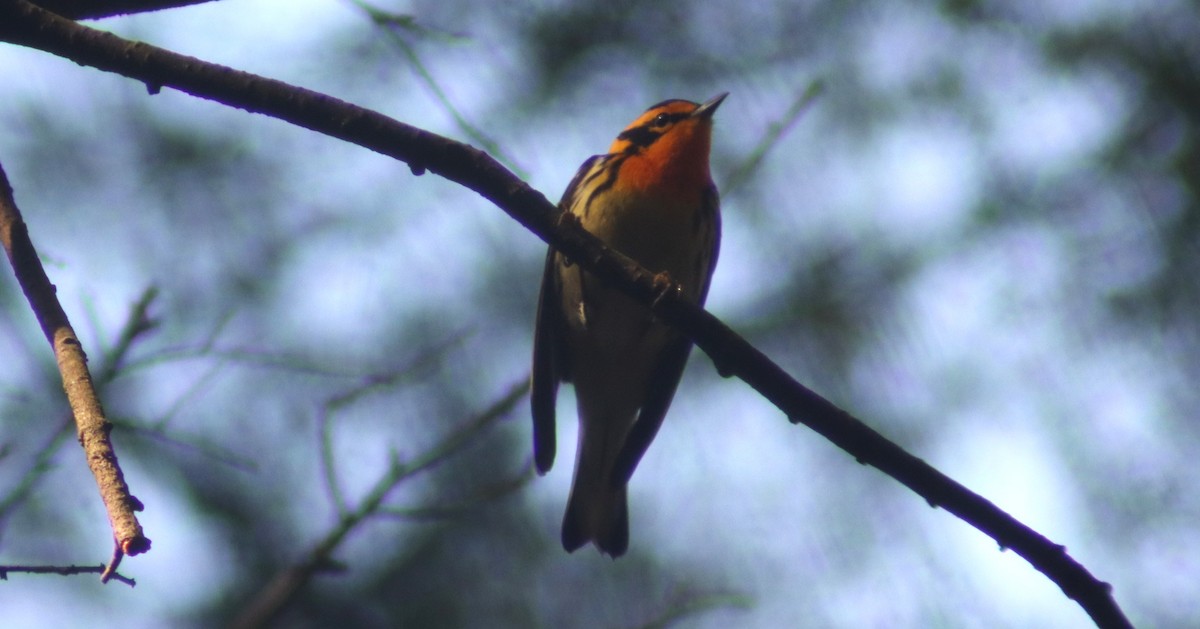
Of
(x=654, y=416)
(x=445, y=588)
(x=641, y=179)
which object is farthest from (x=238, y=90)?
(x=445, y=588)

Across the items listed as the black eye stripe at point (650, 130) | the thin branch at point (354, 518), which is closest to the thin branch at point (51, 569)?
the thin branch at point (354, 518)

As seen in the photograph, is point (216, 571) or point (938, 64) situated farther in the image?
point (938, 64)

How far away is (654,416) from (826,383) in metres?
3.07

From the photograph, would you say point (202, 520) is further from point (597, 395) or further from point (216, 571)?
point (597, 395)

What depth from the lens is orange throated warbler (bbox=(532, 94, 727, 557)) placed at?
14.8 ft

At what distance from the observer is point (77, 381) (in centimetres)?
206

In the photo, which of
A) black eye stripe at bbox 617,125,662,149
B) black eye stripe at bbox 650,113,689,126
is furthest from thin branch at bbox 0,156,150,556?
black eye stripe at bbox 650,113,689,126

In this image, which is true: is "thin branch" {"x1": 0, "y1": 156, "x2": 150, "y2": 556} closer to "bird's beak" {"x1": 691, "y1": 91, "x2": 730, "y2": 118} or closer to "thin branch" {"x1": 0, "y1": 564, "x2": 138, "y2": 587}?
"thin branch" {"x1": 0, "y1": 564, "x2": 138, "y2": 587}

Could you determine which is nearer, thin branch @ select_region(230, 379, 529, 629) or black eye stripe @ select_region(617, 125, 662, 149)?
thin branch @ select_region(230, 379, 529, 629)

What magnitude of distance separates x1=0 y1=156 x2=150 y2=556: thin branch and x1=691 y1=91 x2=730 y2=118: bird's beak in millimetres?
2847

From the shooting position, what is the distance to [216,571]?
7.34 m

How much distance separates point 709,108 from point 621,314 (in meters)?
0.96

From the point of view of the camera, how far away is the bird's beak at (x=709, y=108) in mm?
4906

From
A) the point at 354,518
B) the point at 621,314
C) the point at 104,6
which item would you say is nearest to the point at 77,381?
the point at 104,6
